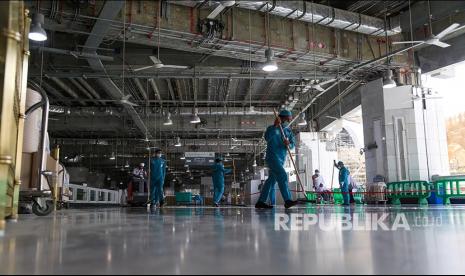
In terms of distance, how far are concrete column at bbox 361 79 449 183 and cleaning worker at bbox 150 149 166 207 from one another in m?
7.87

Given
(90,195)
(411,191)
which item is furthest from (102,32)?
(411,191)

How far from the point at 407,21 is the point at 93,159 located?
30005 millimetres

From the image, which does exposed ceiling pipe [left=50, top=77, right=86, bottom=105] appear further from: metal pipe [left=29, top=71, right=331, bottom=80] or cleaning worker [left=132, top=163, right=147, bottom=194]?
cleaning worker [left=132, top=163, right=147, bottom=194]

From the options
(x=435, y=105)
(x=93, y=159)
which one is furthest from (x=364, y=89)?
(x=93, y=159)

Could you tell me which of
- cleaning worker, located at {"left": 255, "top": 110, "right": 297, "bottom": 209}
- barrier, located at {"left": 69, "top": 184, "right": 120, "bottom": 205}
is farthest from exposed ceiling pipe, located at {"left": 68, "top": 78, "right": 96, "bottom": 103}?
cleaning worker, located at {"left": 255, "top": 110, "right": 297, "bottom": 209}

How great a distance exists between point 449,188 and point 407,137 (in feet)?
7.04

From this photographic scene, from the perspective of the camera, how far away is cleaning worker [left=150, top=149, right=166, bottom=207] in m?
11.9

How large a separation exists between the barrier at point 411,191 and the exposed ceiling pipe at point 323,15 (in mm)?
5090

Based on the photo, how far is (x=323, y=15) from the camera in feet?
37.6

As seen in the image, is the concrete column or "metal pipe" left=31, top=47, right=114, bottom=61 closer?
"metal pipe" left=31, top=47, right=114, bottom=61

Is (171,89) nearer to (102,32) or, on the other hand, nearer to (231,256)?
(102,32)

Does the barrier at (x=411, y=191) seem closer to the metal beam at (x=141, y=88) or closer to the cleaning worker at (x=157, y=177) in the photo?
the cleaning worker at (x=157, y=177)
